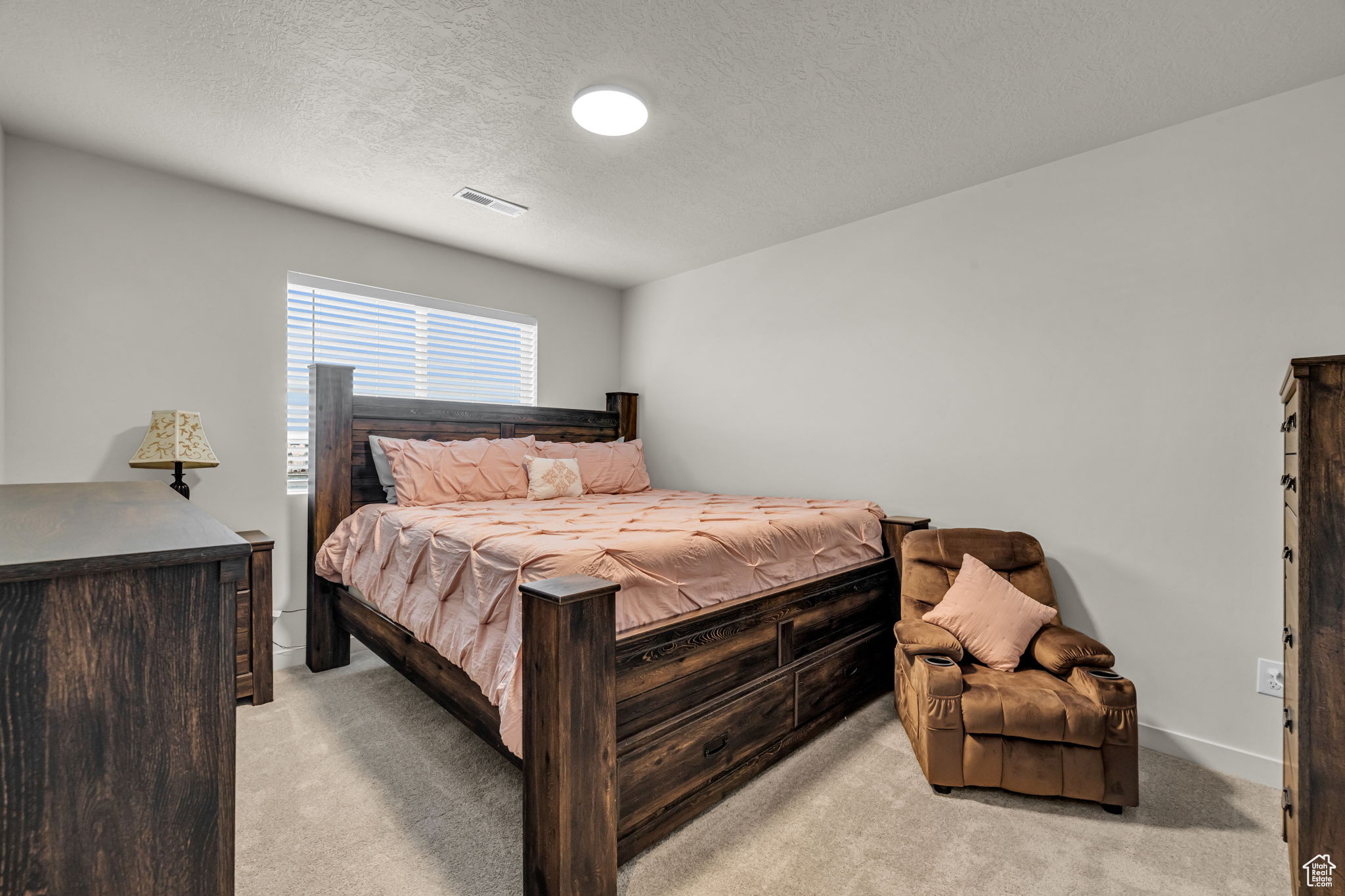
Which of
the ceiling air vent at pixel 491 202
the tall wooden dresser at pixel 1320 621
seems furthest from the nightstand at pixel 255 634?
the tall wooden dresser at pixel 1320 621

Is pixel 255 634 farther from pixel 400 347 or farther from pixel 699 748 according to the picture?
pixel 699 748

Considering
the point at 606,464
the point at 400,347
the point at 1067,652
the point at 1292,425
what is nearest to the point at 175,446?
the point at 400,347

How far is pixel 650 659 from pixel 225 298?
9.44 ft

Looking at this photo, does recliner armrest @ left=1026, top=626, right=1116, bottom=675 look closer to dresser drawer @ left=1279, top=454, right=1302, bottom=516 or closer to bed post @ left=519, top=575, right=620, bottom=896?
dresser drawer @ left=1279, top=454, right=1302, bottom=516

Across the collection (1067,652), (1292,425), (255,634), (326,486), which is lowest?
(255,634)

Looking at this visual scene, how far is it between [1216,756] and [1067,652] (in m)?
0.79

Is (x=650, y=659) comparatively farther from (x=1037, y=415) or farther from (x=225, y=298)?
(x=225, y=298)

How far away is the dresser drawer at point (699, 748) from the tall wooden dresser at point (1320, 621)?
1.29 metres

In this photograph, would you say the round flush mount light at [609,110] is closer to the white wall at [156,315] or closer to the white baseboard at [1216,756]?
the white wall at [156,315]

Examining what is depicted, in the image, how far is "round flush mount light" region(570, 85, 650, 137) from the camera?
81.3 inches

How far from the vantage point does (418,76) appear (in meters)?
1.99

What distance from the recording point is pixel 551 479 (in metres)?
3.36

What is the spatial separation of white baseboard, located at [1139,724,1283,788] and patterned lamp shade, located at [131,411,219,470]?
410cm

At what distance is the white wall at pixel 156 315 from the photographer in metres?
2.47
